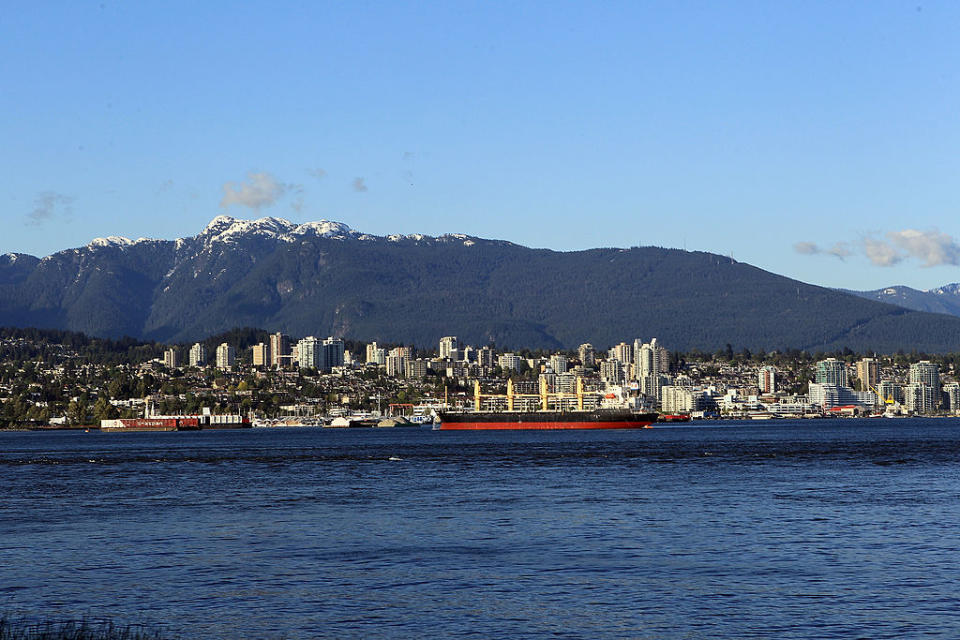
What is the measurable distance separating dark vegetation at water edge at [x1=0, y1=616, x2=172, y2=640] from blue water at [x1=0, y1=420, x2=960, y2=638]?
3.72 ft

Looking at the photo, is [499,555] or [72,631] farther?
[499,555]

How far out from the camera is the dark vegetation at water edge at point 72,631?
29.5 m

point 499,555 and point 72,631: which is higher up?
point 499,555

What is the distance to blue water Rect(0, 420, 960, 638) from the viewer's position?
112 feet

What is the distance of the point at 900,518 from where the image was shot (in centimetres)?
5453

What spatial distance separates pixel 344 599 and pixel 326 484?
4413cm

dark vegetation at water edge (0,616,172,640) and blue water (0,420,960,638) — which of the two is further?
blue water (0,420,960,638)

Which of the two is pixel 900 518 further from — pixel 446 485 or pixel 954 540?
pixel 446 485

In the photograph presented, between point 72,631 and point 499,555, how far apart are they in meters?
17.2

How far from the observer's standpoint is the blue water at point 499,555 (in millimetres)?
34000

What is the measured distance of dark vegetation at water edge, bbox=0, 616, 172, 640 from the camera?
2950cm

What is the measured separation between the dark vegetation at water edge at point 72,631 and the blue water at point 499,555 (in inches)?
44.6

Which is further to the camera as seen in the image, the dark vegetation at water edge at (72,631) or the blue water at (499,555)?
the blue water at (499,555)

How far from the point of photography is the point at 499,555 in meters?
44.9
